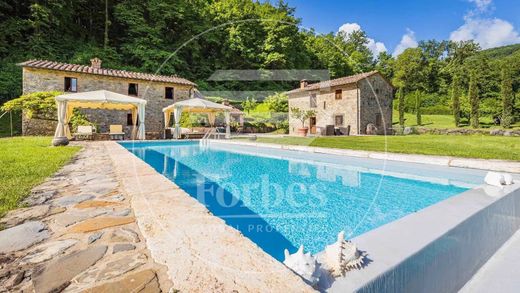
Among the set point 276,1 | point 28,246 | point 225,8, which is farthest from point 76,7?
point 28,246

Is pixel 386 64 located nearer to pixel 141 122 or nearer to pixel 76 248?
pixel 141 122

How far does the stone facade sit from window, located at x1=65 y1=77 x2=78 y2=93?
12 cm

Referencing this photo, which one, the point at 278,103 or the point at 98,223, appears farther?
the point at 278,103

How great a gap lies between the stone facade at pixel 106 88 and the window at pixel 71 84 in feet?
0.38

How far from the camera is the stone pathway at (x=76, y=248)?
3.74ft

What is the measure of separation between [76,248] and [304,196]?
331 cm

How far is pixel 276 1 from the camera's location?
32.8m

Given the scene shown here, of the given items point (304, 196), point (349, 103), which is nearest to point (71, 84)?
point (304, 196)

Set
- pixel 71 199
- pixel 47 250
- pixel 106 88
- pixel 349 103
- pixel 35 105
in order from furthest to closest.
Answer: pixel 349 103
pixel 106 88
pixel 35 105
pixel 71 199
pixel 47 250

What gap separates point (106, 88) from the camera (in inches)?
615

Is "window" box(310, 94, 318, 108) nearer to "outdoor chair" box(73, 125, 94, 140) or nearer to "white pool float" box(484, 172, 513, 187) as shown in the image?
"outdoor chair" box(73, 125, 94, 140)

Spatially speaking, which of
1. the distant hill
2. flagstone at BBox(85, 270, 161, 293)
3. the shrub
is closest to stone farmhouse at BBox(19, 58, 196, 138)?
the shrub

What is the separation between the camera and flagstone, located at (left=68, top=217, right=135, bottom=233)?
176 cm

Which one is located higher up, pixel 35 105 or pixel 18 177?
pixel 35 105
